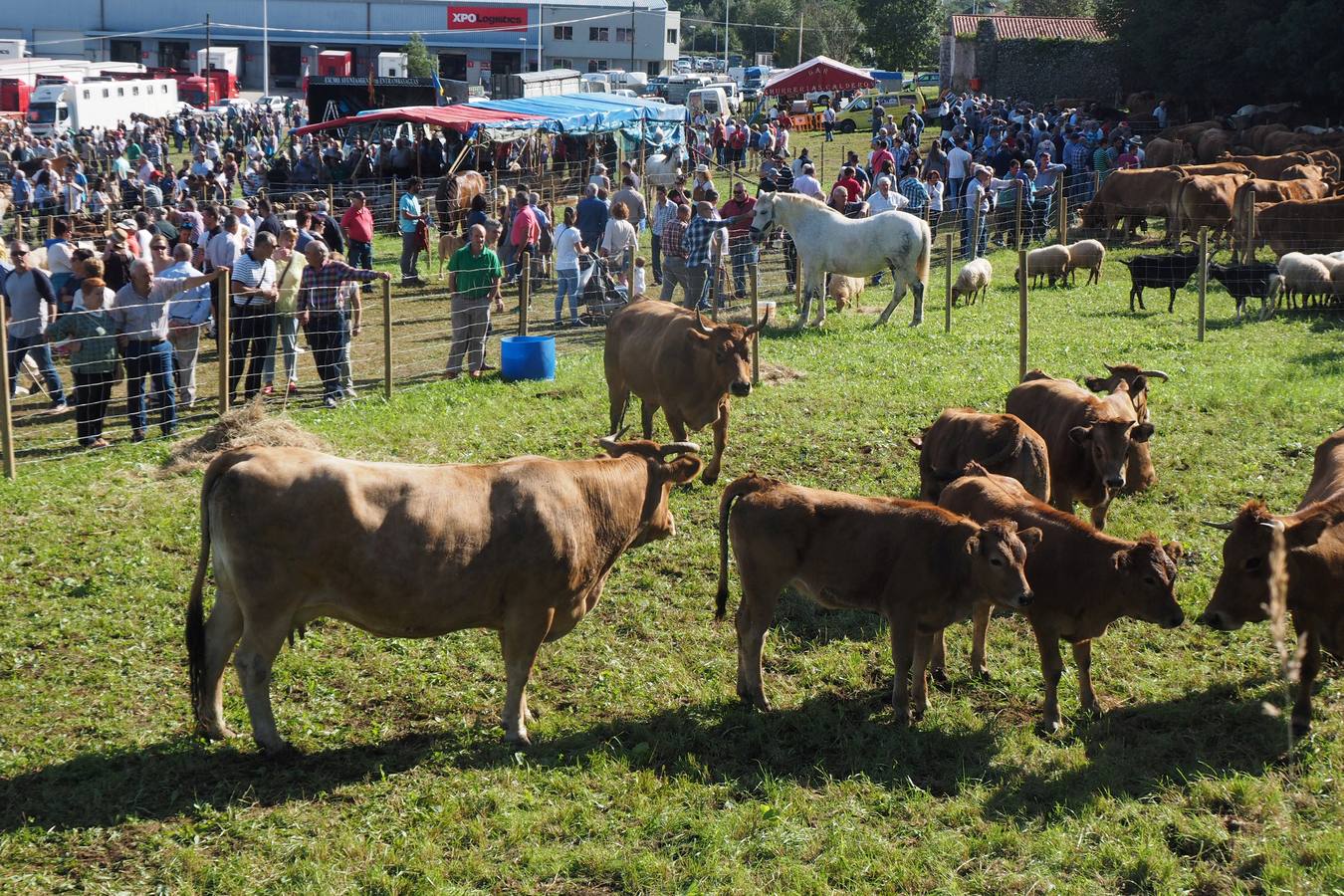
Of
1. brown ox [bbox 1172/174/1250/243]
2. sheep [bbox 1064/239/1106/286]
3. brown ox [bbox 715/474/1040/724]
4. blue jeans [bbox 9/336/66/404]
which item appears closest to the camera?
brown ox [bbox 715/474/1040/724]

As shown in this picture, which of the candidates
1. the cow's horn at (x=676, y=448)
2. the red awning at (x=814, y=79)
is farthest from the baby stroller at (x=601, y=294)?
the red awning at (x=814, y=79)

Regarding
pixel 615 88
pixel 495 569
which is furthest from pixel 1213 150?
pixel 495 569

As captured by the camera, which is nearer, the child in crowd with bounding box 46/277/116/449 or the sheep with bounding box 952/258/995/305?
the child in crowd with bounding box 46/277/116/449

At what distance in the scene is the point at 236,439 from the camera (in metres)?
11.7

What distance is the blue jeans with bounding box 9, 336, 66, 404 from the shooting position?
1372cm

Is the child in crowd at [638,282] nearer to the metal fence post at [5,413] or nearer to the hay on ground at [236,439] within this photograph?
the hay on ground at [236,439]

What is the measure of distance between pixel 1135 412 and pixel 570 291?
9538 millimetres

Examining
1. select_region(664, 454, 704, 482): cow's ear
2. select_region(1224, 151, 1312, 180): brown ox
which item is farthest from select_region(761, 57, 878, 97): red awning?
select_region(664, 454, 704, 482): cow's ear

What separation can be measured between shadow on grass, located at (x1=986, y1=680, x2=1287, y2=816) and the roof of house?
5591 cm

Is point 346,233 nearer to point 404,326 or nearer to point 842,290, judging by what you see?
point 404,326

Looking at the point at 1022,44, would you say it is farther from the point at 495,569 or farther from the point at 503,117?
the point at 495,569

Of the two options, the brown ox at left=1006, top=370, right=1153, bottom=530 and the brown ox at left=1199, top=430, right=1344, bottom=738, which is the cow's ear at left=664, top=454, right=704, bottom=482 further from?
the brown ox at left=1006, top=370, right=1153, bottom=530

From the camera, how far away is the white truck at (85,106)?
1769 inches

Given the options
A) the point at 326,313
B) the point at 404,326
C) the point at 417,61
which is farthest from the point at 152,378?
the point at 417,61
